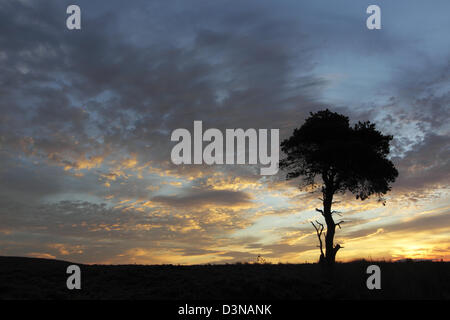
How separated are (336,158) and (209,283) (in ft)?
52.3

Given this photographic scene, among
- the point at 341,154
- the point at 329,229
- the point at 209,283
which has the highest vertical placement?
the point at 341,154

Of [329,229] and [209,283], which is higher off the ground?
[329,229]

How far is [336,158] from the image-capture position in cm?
3152

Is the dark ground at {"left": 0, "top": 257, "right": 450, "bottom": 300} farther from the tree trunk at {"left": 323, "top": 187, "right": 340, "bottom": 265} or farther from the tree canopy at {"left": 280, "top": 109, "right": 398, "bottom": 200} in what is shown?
the tree canopy at {"left": 280, "top": 109, "right": 398, "bottom": 200}

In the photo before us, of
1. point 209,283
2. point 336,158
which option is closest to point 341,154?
point 336,158

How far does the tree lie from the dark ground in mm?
6145

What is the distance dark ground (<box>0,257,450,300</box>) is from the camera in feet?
67.6

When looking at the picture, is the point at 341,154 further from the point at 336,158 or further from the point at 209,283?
the point at 209,283

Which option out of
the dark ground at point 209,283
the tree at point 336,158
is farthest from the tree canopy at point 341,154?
the dark ground at point 209,283

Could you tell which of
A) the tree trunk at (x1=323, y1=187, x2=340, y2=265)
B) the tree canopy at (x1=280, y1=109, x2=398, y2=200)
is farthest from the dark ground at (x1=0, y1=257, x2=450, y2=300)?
the tree canopy at (x1=280, y1=109, x2=398, y2=200)

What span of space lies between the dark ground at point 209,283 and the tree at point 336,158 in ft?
20.2
